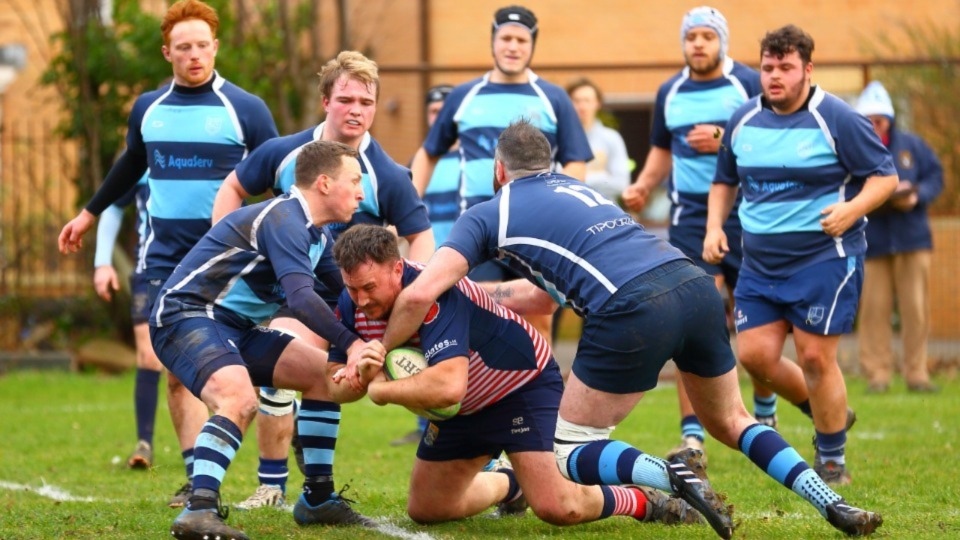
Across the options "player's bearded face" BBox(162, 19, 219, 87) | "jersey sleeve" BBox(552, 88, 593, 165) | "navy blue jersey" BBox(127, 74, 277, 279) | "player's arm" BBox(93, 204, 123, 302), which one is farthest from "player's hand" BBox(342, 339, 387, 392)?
"player's arm" BBox(93, 204, 123, 302)

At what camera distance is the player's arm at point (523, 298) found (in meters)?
6.38

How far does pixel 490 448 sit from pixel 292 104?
10.7 metres

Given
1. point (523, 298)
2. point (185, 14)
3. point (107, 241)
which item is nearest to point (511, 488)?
point (523, 298)

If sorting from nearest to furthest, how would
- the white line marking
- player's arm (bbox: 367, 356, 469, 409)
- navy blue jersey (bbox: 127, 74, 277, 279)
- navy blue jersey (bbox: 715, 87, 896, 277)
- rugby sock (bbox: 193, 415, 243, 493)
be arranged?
player's arm (bbox: 367, 356, 469, 409), rugby sock (bbox: 193, 415, 243, 493), navy blue jersey (bbox: 715, 87, 896, 277), the white line marking, navy blue jersey (bbox: 127, 74, 277, 279)

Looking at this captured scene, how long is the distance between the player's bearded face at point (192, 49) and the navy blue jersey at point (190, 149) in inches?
3.4

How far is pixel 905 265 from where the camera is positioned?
1242 cm

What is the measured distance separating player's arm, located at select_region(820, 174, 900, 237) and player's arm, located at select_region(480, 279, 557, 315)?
163 cm

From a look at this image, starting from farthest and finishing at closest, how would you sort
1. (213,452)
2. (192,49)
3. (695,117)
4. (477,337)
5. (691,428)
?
(695,117) → (691,428) → (192,49) → (477,337) → (213,452)

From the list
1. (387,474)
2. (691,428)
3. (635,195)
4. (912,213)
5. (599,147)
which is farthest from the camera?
(912,213)

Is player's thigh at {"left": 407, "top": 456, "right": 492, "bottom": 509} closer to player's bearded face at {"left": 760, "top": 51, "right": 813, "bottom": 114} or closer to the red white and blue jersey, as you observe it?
the red white and blue jersey

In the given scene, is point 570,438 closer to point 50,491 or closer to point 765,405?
point 765,405

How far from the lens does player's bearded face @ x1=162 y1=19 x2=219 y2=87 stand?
7.51 metres

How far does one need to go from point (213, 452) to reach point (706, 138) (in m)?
3.91

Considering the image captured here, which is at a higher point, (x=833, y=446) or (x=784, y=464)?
(x=784, y=464)
